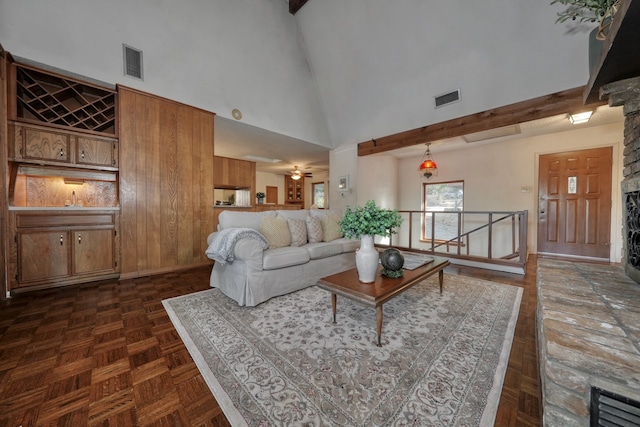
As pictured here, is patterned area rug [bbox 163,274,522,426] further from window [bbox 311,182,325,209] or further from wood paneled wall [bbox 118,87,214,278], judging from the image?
window [bbox 311,182,325,209]

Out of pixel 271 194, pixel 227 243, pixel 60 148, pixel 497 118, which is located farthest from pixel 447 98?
pixel 271 194

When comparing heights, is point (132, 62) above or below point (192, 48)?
below

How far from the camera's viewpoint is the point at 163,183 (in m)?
3.33

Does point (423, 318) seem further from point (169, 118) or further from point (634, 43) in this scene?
point (169, 118)

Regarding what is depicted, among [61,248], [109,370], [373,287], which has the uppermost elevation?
[61,248]

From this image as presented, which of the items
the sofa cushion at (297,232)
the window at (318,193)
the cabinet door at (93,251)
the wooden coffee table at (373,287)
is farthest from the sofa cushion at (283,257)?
the window at (318,193)

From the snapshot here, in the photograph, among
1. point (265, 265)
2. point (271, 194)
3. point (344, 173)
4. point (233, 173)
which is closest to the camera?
point (265, 265)

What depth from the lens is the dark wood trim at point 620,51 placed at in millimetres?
1016

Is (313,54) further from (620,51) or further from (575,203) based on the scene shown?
(575,203)

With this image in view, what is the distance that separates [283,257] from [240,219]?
30.0 inches

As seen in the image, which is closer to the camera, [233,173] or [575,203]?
[575,203]

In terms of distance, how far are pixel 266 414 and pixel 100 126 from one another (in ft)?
12.6

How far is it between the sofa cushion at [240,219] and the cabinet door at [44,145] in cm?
200

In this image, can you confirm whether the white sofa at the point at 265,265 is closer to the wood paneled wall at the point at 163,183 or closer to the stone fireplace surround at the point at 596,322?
the wood paneled wall at the point at 163,183
